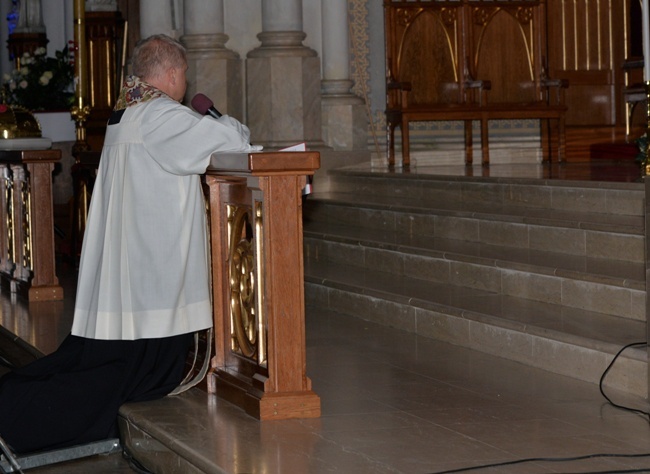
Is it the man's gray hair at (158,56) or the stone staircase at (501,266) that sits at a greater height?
the man's gray hair at (158,56)

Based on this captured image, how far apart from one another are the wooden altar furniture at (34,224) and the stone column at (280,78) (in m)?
2.76

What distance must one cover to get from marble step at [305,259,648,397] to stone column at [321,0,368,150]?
3.68 metres

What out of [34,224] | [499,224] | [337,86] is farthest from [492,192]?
[337,86]

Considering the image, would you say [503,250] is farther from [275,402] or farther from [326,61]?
[326,61]

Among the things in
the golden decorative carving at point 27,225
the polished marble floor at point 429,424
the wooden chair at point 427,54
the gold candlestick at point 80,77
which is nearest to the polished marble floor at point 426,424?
the polished marble floor at point 429,424

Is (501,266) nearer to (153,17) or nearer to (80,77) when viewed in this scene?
(80,77)

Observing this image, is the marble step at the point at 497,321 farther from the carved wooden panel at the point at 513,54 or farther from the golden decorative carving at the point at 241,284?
the carved wooden panel at the point at 513,54

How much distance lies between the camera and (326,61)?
1125cm

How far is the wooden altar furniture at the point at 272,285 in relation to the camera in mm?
4418

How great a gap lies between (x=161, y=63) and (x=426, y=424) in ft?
6.04

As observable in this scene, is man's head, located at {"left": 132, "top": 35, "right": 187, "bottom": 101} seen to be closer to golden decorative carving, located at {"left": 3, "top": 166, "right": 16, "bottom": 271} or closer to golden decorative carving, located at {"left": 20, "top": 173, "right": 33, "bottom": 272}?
golden decorative carving, located at {"left": 20, "top": 173, "right": 33, "bottom": 272}

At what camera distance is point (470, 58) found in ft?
38.2

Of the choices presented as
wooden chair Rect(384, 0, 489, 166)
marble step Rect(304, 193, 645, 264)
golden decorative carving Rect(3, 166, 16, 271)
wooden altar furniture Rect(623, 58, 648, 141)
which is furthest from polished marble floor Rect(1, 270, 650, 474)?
wooden chair Rect(384, 0, 489, 166)

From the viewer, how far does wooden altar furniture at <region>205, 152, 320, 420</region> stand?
14.5 ft
